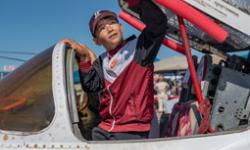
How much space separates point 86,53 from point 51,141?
2.19 ft

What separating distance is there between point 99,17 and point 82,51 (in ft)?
0.78

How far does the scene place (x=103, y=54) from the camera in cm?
285

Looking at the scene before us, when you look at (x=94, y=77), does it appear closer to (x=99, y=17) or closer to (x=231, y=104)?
(x=99, y=17)

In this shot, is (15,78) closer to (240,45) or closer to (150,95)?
(150,95)

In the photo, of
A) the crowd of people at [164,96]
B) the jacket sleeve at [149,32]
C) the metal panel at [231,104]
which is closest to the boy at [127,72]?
the jacket sleeve at [149,32]

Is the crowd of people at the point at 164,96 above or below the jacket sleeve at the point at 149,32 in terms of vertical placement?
below

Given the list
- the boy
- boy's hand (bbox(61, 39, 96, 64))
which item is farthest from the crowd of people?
→ the boy

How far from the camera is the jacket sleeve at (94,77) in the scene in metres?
2.81

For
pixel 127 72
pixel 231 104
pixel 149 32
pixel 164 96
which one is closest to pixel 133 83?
pixel 127 72

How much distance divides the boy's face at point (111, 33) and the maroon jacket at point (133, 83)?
0.05m

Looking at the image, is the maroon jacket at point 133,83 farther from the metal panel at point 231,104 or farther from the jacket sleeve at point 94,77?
the metal panel at point 231,104

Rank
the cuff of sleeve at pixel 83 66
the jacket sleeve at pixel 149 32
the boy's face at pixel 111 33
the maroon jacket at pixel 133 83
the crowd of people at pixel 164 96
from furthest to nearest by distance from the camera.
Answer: the crowd of people at pixel 164 96 < the cuff of sleeve at pixel 83 66 < the boy's face at pixel 111 33 < the maroon jacket at pixel 133 83 < the jacket sleeve at pixel 149 32

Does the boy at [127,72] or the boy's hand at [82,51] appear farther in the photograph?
the boy's hand at [82,51]

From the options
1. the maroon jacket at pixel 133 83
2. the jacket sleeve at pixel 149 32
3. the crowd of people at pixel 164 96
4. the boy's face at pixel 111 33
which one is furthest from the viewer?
the crowd of people at pixel 164 96
